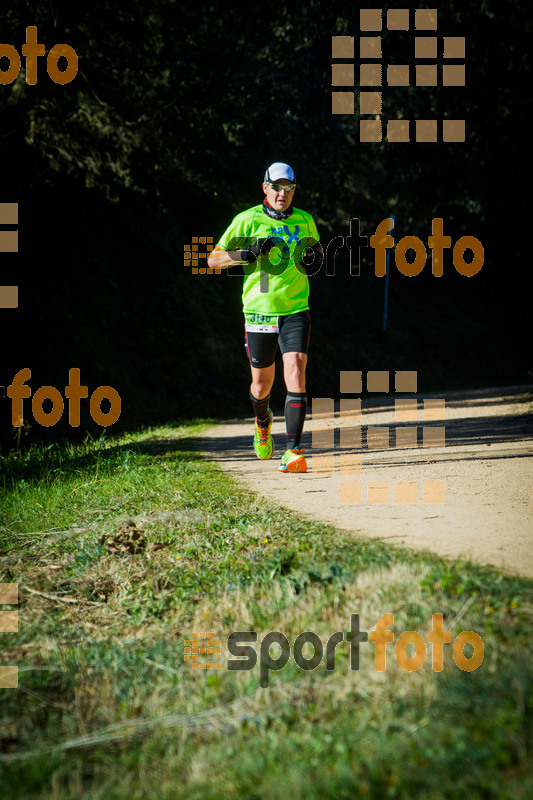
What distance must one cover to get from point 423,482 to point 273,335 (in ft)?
6.47

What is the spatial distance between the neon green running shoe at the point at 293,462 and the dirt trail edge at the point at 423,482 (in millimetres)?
79

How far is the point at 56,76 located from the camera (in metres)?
11.7

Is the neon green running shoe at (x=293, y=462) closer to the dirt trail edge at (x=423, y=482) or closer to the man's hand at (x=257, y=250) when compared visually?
the dirt trail edge at (x=423, y=482)

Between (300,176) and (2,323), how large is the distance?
8959 millimetres

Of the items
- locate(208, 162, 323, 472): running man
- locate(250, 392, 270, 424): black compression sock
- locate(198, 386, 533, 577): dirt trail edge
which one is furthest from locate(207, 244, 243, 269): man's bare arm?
locate(198, 386, 533, 577): dirt trail edge

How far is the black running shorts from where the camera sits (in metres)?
6.53

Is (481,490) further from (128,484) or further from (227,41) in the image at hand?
(227,41)

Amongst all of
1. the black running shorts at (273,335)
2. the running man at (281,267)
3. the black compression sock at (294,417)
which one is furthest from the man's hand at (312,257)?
the black compression sock at (294,417)

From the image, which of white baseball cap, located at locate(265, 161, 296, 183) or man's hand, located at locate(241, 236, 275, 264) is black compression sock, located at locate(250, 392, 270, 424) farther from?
white baseball cap, located at locate(265, 161, 296, 183)

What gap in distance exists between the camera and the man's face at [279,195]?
20.6 ft

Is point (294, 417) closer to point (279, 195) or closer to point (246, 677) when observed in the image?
point (279, 195)

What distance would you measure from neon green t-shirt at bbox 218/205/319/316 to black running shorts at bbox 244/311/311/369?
0.26 feet

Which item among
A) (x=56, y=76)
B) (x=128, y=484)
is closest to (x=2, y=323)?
(x=56, y=76)

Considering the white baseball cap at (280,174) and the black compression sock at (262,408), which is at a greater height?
the white baseball cap at (280,174)
